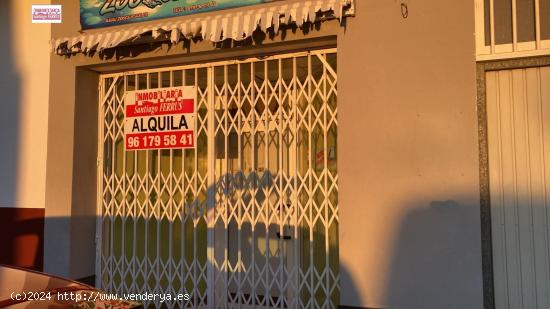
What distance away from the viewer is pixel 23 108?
20.1ft

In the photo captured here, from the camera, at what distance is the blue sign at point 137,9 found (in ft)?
16.8

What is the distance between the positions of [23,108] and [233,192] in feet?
9.71

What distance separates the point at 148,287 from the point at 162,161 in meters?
1.60

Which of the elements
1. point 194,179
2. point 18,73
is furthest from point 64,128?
point 194,179

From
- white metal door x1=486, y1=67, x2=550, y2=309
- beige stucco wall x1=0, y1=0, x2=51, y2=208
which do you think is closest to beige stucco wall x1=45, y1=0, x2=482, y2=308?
white metal door x1=486, y1=67, x2=550, y2=309

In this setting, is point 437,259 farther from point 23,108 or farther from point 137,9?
point 23,108

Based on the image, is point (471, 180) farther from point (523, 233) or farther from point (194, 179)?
point (194, 179)

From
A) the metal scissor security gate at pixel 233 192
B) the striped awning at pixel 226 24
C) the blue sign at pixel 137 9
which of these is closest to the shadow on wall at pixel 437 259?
the metal scissor security gate at pixel 233 192

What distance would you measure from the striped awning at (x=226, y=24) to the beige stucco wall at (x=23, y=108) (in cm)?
86

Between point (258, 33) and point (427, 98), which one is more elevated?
point (258, 33)

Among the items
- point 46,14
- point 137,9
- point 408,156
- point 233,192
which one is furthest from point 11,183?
point 408,156

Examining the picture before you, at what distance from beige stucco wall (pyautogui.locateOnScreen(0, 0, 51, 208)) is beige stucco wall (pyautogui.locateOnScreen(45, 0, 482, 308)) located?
3.62 metres

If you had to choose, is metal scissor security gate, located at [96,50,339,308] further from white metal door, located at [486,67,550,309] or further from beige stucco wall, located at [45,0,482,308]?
white metal door, located at [486,67,550,309]

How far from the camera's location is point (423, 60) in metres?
4.31
